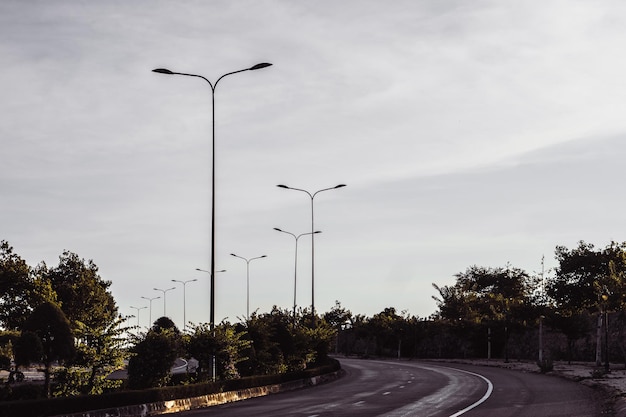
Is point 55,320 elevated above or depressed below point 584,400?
above

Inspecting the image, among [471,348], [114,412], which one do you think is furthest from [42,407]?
[471,348]

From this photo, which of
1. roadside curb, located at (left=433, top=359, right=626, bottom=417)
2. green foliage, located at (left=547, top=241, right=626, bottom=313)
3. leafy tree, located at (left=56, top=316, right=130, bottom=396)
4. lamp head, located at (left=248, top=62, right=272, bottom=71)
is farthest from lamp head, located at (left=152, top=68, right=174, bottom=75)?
green foliage, located at (left=547, top=241, right=626, bottom=313)

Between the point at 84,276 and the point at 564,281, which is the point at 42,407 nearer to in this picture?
the point at 84,276

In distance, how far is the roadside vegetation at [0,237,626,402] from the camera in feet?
90.7

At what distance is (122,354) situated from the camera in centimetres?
2811

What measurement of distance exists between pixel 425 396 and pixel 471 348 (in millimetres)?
59759

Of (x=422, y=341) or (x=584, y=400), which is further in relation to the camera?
(x=422, y=341)

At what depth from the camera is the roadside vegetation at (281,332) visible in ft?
90.7

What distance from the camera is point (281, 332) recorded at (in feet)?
158

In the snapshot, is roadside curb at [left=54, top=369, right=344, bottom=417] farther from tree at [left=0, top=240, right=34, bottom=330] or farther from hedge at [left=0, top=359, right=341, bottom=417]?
tree at [left=0, top=240, right=34, bottom=330]

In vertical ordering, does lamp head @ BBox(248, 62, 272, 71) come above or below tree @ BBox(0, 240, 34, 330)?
above

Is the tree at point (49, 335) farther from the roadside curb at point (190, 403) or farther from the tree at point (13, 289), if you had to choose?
the tree at point (13, 289)

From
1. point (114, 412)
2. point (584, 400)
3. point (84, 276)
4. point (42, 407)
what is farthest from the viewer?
point (84, 276)

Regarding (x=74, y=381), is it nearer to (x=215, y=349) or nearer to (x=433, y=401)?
(x=215, y=349)
